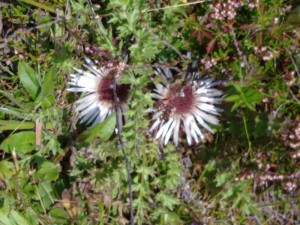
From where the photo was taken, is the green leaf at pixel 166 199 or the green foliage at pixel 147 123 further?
the green leaf at pixel 166 199

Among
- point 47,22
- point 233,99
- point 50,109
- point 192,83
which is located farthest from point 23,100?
point 233,99

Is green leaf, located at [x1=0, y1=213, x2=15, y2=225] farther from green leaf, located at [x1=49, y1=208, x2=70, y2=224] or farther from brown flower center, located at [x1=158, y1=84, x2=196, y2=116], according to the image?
brown flower center, located at [x1=158, y1=84, x2=196, y2=116]

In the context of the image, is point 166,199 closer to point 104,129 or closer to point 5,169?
point 104,129

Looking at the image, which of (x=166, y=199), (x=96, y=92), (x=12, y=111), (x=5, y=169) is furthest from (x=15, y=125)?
(x=166, y=199)

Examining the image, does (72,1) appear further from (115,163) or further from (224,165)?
(224,165)

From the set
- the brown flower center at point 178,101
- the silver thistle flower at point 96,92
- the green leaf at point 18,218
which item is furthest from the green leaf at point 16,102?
the brown flower center at point 178,101

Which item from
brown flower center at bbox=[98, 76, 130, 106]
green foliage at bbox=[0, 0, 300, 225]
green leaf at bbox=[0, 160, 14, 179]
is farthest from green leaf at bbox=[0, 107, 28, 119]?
brown flower center at bbox=[98, 76, 130, 106]

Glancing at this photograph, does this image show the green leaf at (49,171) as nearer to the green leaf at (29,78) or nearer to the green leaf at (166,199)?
the green leaf at (29,78)

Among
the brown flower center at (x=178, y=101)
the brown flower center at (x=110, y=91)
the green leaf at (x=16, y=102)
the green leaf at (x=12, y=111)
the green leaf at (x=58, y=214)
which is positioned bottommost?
the green leaf at (x=58, y=214)
